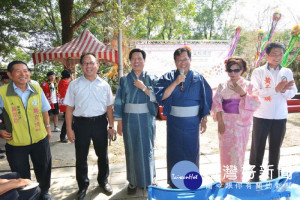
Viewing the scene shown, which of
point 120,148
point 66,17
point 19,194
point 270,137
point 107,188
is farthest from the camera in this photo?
point 66,17

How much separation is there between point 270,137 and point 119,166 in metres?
2.33

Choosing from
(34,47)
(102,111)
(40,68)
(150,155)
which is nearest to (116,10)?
(102,111)

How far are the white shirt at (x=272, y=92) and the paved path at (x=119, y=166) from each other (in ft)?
3.23

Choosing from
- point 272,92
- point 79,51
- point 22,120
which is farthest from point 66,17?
point 272,92

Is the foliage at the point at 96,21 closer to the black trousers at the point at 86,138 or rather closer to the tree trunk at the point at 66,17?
the tree trunk at the point at 66,17

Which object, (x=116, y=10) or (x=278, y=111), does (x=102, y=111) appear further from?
(x=116, y=10)

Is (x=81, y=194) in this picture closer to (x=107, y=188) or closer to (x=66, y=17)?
(x=107, y=188)

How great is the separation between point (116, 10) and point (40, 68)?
11.3 metres

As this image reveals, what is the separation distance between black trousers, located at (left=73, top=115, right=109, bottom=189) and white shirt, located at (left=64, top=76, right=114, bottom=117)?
0.27 feet

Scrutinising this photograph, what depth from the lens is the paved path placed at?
281 cm

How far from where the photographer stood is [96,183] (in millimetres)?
3027

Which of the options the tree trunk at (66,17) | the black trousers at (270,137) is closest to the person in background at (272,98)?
the black trousers at (270,137)

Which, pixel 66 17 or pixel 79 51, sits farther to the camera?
pixel 66 17

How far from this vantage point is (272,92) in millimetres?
2768
